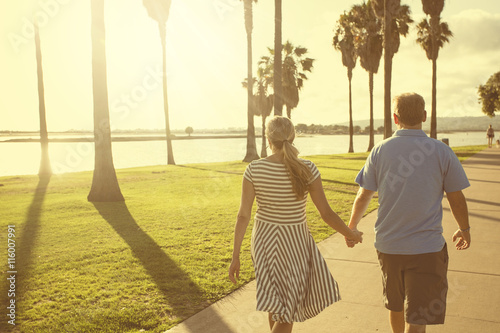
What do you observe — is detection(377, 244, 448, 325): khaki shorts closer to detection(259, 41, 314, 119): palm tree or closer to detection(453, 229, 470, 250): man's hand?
detection(453, 229, 470, 250): man's hand

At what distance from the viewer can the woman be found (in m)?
2.81

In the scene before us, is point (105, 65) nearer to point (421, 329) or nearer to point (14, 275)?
point (14, 275)

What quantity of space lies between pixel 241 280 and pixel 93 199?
9058mm

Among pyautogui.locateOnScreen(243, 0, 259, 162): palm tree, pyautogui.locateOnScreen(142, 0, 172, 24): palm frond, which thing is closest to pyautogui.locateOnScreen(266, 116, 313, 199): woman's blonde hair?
pyautogui.locateOnScreen(243, 0, 259, 162): palm tree

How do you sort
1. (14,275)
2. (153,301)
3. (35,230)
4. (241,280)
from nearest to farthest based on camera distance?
(153,301) < (241,280) < (14,275) < (35,230)

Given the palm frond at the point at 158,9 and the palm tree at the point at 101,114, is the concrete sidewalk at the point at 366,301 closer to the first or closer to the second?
the palm tree at the point at 101,114

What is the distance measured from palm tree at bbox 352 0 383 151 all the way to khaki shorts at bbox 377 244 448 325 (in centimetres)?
3566

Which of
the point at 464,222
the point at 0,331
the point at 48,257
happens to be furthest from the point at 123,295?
the point at 464,222

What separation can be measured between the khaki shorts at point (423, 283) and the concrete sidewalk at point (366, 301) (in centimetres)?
127

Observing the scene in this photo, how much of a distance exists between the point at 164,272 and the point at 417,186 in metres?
4.13

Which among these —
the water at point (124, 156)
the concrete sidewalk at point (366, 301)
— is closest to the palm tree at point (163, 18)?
the water at point (124, 156)

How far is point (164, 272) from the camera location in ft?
19.4

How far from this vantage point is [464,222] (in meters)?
2.90

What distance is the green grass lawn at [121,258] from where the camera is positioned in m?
4.51
